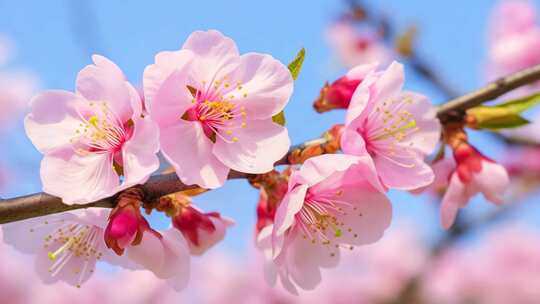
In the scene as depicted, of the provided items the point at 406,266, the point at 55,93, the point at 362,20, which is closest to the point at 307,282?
the point at 55,93

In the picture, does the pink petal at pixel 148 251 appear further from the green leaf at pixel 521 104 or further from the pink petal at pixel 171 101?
the green leaf at pixel 521 104

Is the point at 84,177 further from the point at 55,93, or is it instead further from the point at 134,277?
the point at 134,277

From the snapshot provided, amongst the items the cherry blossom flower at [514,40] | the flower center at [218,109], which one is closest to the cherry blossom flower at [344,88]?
the flower center at [218,109]

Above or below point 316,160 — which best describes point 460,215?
below

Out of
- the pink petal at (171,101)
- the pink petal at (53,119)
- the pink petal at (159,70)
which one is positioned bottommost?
the pink petal at (53,119)

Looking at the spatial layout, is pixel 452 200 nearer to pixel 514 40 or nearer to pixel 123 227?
pixel 123 227

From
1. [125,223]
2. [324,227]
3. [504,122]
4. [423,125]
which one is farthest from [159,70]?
[504,122]

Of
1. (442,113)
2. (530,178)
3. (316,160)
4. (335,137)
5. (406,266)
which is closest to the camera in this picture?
(316,160)
